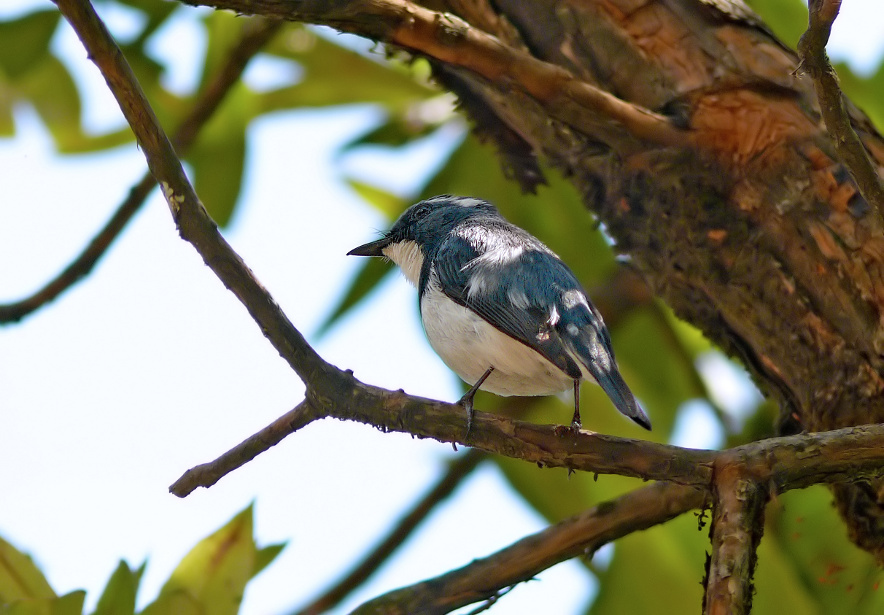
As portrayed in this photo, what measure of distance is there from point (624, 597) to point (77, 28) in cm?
276

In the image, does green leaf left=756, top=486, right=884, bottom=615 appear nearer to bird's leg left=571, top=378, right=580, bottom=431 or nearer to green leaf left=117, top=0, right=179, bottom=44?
bird's leg left=571, top=378, right=580, bottom=431

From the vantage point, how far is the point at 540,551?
2.55m

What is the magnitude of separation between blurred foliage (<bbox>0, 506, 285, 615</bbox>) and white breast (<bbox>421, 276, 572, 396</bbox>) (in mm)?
818

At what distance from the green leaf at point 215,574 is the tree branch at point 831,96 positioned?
78.8 inches

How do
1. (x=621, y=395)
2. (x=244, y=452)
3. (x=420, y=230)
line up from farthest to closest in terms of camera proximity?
(x=420, y=230) < (x=621, y=395) < (x=244, y=452)

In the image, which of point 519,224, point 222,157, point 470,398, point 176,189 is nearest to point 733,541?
point 470,398

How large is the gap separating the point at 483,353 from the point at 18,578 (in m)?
1.49

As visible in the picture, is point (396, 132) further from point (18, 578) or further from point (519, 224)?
point (18, 578)

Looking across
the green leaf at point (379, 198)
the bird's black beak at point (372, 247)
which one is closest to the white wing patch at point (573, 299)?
the bird's black beak at point (372, 247)

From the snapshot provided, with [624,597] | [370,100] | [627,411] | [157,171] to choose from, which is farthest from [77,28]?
[370,100]

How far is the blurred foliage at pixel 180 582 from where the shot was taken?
2525 mm

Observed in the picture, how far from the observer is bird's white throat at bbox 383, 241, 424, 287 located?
3.62 meters

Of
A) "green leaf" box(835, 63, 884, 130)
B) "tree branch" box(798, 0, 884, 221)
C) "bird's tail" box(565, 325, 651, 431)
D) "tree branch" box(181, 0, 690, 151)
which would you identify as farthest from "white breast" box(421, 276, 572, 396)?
"green leaf" box(835, 63, 884, 130)

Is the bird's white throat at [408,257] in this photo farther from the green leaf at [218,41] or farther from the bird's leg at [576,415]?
the green leaf at [218,41]
